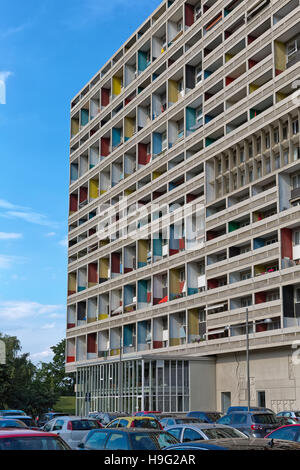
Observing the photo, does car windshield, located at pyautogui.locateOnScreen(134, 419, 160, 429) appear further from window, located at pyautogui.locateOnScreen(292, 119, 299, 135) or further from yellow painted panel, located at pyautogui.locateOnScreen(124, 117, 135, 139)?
yellow painted panel, located at pyautogui.locateOnScreen(124, 117, 135, 139)

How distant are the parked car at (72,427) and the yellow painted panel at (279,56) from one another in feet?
91.4

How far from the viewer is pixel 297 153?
132 ft

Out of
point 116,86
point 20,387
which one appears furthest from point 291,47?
point 20,387

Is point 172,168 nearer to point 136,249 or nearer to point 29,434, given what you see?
point 136,249

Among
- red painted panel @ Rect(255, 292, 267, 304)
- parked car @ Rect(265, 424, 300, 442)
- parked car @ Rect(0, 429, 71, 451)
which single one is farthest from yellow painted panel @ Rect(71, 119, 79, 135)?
parked car @ Rect(0, 429, 71, 451)

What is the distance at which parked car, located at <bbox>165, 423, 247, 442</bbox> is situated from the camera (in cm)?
1531

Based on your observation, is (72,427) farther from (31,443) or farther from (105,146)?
(105,146)

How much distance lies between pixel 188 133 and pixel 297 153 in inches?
545

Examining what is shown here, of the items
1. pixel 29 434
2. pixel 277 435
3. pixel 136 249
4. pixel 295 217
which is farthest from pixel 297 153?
pixel 29 434

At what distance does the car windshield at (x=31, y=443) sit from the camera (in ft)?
27.9

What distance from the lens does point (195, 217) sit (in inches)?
1973

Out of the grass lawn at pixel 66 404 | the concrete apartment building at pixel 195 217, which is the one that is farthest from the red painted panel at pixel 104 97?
the grass lawn at pixel 66 404

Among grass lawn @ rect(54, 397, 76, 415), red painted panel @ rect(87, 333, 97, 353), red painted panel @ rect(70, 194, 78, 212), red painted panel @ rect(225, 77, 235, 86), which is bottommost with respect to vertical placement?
grass lawn @ rect(54, 397, 76, 415)

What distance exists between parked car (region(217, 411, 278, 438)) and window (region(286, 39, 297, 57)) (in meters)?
25.6
